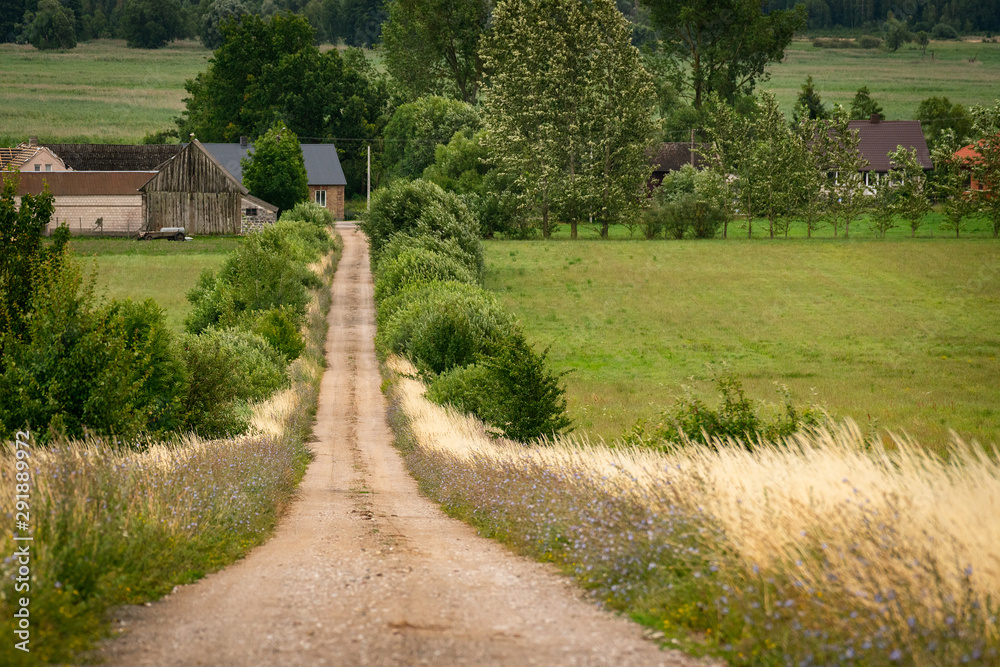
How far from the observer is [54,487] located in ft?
30.4

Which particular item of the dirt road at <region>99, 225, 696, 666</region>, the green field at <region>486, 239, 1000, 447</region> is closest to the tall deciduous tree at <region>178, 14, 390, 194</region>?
the green field at <region>486, 239, 1000, 447</region>

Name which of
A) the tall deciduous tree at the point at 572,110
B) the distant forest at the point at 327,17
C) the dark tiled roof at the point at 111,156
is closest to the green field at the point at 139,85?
the distant forest at the point at 327,17

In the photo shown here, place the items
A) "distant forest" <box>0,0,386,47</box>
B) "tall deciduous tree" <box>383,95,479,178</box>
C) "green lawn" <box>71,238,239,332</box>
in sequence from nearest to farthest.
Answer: "green lawn" <box>71,238,239,332</box>
"tall deciduous tree" <box>383,95,479,178</box>
"distant forest" <box>0,0,386,47</box>

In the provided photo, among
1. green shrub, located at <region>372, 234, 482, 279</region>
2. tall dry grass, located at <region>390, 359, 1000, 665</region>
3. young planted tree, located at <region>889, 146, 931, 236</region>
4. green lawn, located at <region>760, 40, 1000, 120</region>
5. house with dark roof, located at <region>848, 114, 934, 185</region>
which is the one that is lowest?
tall dry grass, located at <region>390, 359, 1000, 665</region>

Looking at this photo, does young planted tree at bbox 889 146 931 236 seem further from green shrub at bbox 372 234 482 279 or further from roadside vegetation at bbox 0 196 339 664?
roadside vegetation at bbox 0 196 339 664

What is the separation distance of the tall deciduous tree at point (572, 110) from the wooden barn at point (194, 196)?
22836 mm

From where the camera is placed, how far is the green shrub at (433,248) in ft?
178

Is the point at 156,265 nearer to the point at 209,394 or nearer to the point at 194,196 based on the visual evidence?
the point at 194,196

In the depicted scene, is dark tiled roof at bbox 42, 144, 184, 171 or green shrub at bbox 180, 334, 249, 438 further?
dark tiled roof at bbox 42, 144, 184, 171

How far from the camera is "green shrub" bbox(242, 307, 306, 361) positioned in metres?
38.9

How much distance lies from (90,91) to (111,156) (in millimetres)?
75440

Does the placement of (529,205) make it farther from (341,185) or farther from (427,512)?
(427,512)

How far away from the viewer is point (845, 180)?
3147 inches

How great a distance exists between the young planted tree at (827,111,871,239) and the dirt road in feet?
233
